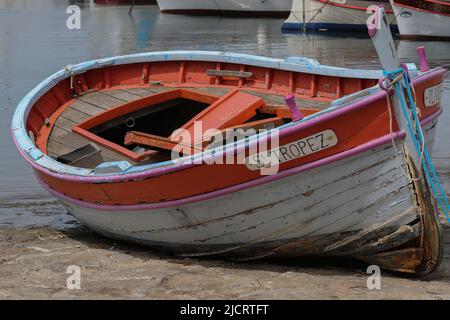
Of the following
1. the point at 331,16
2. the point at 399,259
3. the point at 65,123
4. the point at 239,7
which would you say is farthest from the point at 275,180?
the point at 239,7

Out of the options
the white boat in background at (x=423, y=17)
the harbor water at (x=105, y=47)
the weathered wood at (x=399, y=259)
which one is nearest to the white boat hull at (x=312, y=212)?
the weathered wood at (x=399, y=259)

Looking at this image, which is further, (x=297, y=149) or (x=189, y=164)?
(x=189, y=164)

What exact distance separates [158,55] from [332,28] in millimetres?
21340

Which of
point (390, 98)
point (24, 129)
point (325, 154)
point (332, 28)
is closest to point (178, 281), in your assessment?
point (325, 154)

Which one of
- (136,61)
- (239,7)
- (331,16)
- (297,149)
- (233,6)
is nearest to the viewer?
(297,149)

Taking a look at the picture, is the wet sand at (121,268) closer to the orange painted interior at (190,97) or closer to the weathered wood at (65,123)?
the orange painted interior at (190,97)

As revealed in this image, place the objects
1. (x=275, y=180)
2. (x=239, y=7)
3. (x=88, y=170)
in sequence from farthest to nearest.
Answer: (x=239, y=7) → (x=88, y=170) → (x=275, y=180)

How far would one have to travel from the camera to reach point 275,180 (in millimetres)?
5797

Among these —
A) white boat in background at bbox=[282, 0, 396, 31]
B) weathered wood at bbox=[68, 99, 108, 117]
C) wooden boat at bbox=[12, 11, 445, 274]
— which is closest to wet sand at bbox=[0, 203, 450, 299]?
wooden boat at bbox=[12, 11, 445, 274]

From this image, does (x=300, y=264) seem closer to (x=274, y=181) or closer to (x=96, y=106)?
(x=274, y=181)

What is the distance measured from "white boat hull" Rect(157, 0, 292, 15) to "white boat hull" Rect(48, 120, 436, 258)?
31.4 metres

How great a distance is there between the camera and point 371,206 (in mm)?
5859

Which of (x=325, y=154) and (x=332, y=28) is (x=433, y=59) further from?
(x=325, y=154)

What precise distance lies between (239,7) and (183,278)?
3233cm
